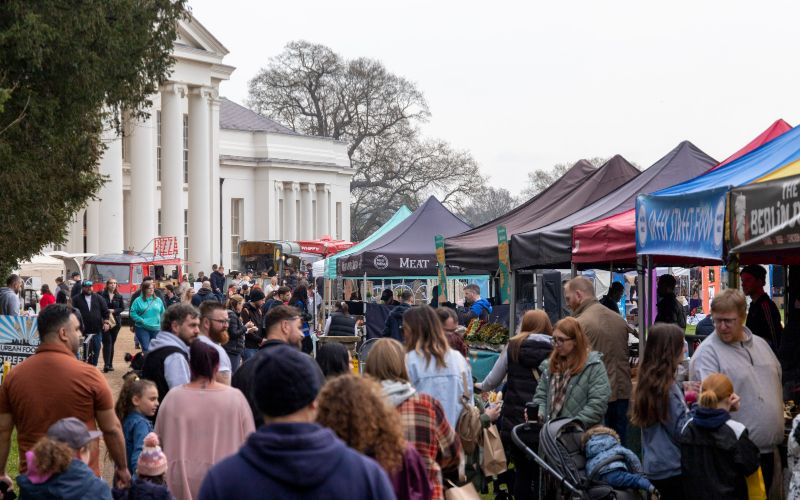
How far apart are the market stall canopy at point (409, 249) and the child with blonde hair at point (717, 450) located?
47.7 ft

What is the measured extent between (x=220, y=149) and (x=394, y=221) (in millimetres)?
44189

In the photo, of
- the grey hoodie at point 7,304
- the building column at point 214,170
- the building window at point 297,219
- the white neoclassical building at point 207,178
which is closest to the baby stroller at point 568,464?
the grey hoodie at point 7,304

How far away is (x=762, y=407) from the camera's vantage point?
710 cm


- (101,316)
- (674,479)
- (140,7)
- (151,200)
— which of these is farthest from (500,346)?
(151,200)

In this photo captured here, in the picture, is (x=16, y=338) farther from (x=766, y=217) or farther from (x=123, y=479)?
Result: (x=766, y=217)

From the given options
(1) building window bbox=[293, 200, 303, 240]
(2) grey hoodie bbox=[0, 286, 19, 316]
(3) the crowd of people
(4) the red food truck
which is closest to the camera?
(3) the crowd of people

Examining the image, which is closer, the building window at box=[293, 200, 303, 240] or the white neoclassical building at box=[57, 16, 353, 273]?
the white neoclassical building at box=[57, 16, 353, 273]

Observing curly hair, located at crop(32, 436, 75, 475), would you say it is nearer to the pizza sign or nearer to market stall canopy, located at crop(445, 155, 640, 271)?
market stall canopy, located at crop(445, 155, 640, 271)

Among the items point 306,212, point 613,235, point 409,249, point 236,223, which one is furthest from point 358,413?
point 306,212

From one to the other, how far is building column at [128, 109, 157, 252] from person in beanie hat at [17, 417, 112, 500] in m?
49.1

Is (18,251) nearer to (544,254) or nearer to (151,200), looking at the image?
(544,254)

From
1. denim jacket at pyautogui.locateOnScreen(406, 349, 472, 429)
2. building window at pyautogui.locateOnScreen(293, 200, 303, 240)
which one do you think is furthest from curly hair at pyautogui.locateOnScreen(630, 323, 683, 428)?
building window at pyautogui.locateOnScreen(293, 200, 303, 240)

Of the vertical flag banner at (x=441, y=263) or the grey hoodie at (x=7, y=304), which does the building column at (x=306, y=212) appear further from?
the vertical flag banner at (x=441, y=263)

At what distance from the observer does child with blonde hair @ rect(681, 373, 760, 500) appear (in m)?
6.54
